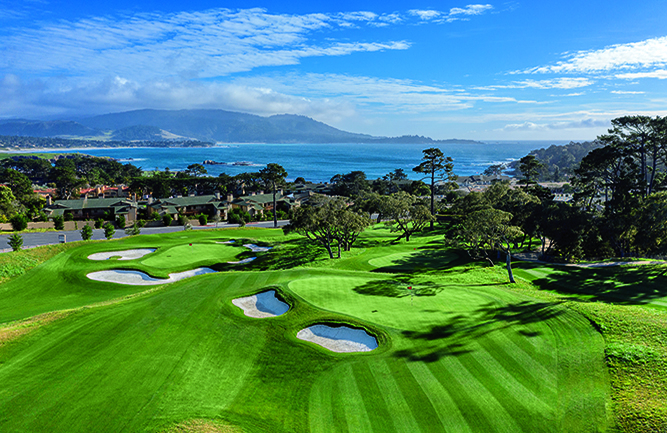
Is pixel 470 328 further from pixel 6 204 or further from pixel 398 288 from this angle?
pixel 6 204

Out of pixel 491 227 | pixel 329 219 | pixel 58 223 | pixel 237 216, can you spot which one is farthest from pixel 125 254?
pixel 237 216

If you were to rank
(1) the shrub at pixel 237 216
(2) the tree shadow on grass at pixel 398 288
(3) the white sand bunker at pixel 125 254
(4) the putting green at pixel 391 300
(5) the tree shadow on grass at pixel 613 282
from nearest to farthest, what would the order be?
(4) the putting green at pixel 391 300, (2) the tree shadow on grass at pixel 398 288, (5) the tree shadow on grass at pixel 613 282, (3) the white sand bunker at pixel 125 254, (1) the shrub at pixel 237 216

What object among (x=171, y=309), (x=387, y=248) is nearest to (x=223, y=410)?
(x=171, y=309)

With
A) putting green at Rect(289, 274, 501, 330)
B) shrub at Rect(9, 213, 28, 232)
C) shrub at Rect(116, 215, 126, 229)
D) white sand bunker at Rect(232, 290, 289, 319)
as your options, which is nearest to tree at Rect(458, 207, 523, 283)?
putting green at Rect(289, 274, 501, 330)

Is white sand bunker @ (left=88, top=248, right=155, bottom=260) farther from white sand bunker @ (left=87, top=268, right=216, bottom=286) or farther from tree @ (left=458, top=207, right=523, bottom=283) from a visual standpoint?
tree @ (left=458, top=207, right=523, bottom=283)

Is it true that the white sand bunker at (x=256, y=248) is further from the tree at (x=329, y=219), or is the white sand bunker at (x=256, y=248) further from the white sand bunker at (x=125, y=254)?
the white sand bunker at (x=125, y=254)

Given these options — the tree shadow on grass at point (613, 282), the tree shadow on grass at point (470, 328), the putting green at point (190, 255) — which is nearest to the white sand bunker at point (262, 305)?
the tree shadow on grass at point (470, 328)
